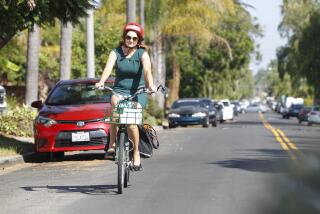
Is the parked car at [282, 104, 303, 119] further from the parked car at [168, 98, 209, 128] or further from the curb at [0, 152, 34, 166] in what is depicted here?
the curb at [0, 152, 34, 166]

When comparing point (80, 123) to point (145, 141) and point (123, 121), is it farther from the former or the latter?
point (123, 121)

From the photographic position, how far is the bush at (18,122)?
21.2 metres

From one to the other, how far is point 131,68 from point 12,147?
7.22 m

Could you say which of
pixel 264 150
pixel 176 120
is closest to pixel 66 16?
pixel 264 150

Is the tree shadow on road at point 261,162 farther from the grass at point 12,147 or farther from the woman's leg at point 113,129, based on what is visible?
the grass at point 12,147

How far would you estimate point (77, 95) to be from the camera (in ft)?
52.4

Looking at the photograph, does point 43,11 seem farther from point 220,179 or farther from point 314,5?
point 314,5

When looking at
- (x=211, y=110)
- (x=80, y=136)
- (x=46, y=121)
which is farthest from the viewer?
(x=211, y=110)

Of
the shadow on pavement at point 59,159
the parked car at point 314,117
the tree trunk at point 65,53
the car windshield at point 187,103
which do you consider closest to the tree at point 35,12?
the shadow on pavement at point 59,159

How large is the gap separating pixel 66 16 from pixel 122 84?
24.8ft

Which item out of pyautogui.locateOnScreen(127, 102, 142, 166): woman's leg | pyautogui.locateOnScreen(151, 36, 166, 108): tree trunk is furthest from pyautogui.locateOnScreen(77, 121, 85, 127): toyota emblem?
pyautogui.locateOnScreen(151, 36, 166, 108): tree trunk

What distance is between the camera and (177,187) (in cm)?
1059

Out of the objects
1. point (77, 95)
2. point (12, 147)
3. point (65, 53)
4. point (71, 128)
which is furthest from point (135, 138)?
point (65, 53)

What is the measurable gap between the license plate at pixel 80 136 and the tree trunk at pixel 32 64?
10.0 metres
